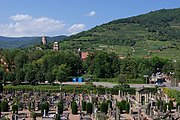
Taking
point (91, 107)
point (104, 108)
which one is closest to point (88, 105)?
point (91, 107)

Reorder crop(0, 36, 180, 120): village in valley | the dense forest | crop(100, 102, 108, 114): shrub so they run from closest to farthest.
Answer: crop(0, 36, 180, 120): village in valley
crop(100, 102, 108, 114): shrub
the dense forest

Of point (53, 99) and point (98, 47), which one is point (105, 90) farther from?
point (98, 47)

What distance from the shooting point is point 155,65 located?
10512 centimetres

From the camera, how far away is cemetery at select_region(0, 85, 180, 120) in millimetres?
44625

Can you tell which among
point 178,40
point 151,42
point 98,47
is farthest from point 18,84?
point 178,40

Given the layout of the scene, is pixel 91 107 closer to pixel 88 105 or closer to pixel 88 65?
pixel 88 105

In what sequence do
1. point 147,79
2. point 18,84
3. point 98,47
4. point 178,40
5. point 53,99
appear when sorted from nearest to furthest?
point 53,99, point 18,84, point 147,79, point 98,47, point 178,40

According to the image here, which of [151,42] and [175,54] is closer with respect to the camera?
[175,54]

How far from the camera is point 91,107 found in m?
48.8

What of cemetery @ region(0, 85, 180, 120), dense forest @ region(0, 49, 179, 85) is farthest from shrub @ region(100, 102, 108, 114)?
dense forest @ region(0, 49, 179, 85)

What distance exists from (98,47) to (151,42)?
2397 centimetres

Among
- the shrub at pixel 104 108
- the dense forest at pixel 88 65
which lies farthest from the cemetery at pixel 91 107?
the dense forest at pixel 88 65

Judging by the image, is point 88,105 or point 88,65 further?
point 88,65

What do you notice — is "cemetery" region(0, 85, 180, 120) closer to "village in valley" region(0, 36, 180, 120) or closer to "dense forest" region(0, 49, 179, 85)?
"village in valley" region(0, 36, 180, 120)
